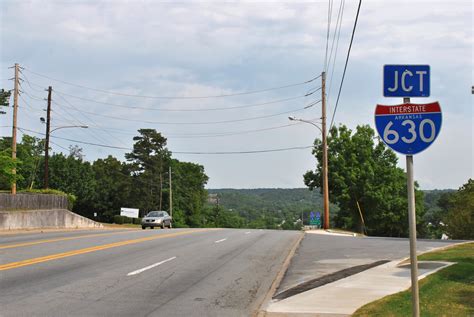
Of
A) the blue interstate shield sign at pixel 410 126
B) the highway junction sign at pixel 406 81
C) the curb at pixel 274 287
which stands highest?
the highway junction sign at pixel 406 81

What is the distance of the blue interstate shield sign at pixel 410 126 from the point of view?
6605 mm

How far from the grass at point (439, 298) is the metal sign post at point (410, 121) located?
2238 mm

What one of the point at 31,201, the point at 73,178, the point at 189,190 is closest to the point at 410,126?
the point at 31,201

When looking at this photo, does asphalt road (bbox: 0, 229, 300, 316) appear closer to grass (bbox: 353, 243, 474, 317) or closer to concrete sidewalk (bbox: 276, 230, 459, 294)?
concrete sidewalk (bbox: 276, 230, 459, 294)

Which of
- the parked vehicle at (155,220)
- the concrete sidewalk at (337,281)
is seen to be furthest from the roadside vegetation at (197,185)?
the concrete sidewalk at (337,281)

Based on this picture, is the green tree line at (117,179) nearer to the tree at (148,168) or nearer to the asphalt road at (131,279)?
the tree at (148,168)

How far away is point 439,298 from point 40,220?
1153 inches

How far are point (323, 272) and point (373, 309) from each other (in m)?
4.96

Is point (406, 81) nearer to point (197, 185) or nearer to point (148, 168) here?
point (148, 168)

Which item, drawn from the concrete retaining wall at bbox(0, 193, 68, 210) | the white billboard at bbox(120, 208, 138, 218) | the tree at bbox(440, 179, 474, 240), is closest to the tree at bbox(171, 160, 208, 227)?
the white billboard at bbox(120, 208, 138, 218)

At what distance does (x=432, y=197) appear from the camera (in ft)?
597

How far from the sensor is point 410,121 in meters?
6.69

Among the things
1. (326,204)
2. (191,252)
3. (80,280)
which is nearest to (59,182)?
(326,204)

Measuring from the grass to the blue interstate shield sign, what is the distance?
3.20 metres
